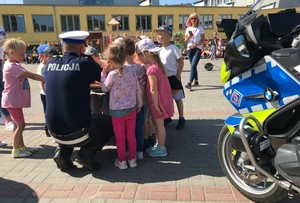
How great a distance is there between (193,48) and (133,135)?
510 cm

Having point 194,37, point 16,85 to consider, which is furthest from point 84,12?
point 16,85

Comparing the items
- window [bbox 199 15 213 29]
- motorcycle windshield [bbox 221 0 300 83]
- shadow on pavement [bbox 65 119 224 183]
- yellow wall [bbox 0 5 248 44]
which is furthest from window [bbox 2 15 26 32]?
motorcycle windshield [bbox 221 0 300 83]

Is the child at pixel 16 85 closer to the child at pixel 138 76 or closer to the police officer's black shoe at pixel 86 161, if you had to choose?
the police officer's black shoe at pixel 86 161

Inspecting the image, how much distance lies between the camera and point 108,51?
353 cm

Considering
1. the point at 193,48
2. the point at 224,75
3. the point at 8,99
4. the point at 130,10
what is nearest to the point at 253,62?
the point at 224,75

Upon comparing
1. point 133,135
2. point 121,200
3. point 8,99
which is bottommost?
point 121,200

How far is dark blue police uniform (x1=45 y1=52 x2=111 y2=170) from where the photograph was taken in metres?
3.53

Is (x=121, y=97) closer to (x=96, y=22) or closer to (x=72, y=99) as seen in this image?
(x=72, y=99)

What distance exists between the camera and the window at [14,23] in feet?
118

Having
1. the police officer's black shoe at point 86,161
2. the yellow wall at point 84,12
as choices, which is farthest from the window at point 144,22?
the police officer's black shoe at point 86,161

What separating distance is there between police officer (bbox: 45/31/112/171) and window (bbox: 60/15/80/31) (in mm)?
35237

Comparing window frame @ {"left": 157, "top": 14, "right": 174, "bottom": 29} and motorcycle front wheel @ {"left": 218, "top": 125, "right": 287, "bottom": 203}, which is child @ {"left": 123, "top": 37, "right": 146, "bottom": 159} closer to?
motorcycle front wheel @ {"left": 218, "top": 125, "right": 287, "bottom": 203}

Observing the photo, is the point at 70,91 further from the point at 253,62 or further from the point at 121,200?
the point at 253,62

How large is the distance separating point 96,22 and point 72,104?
118 ft
